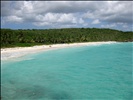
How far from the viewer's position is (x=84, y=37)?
145750 millimetres

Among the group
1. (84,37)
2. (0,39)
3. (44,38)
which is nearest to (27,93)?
(0,39)

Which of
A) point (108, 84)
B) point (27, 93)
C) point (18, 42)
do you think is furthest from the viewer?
point (18, 42)

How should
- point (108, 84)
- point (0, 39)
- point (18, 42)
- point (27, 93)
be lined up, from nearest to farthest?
point (27, 93), point (108, 84), point (0, 39), point (18, 42)

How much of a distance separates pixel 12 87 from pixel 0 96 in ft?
15.9

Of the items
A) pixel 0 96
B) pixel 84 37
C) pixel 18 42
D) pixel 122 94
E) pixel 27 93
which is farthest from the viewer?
pixel 84 37

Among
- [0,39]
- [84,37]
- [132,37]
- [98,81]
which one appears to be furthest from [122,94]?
[132,37]

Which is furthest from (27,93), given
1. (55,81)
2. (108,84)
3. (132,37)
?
(132,37)

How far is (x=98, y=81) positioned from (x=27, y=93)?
13.4 m

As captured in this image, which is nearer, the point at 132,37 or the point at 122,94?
the point at 122,94

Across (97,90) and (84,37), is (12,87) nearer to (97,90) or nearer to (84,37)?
(97,90)

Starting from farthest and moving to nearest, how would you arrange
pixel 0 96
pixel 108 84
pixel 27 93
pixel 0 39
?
pixel 0 39 < pixel 108 84 < pixel 27 93 < pixel 0 96

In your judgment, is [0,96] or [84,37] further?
[84,37]

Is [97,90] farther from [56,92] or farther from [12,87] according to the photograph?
[12,87]

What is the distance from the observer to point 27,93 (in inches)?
961
